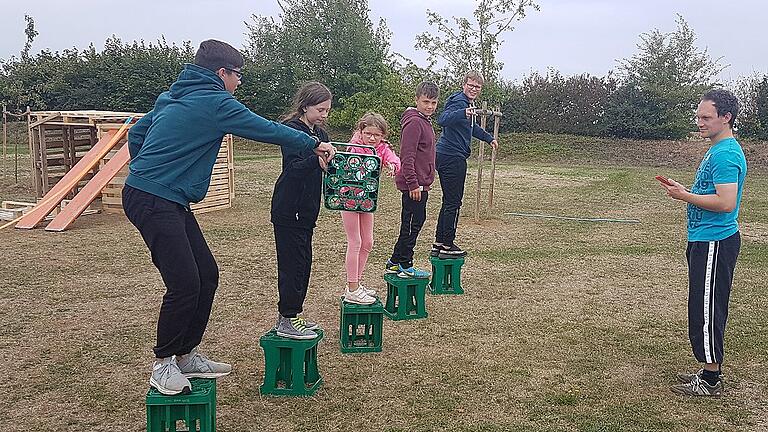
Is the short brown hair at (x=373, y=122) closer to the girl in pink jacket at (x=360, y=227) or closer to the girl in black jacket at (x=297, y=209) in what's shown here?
the girl in pink jacket at (x=360, y=227)

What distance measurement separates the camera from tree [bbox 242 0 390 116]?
31.0 meters

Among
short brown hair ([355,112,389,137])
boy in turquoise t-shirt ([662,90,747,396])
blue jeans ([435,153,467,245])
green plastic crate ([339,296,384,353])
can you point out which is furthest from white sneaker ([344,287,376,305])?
boy in turquoise t-shirt ([662,90,747,396])

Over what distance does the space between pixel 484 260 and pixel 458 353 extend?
127 inches

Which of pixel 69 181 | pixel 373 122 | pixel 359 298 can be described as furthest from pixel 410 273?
pixel 69 181

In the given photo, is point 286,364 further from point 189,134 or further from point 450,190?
point 450,190

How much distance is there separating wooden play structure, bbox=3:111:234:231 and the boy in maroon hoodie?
542 cm

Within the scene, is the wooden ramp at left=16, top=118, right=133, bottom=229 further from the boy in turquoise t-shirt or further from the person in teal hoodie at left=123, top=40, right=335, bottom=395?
the boy in turquoise t-shirt

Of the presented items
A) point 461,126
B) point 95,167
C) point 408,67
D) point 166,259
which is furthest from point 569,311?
point 408,67

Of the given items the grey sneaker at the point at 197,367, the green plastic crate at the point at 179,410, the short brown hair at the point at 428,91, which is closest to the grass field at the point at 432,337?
the grey sneaker at the point at 197,367

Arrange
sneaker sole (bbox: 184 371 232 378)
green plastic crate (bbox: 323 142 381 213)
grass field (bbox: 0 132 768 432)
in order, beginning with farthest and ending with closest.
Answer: green plastic crate (bbox: 323 142 381 213) < grass field (bbox: 0 132 768 432) < sneaker sole (bbox: 184 371 232 378)

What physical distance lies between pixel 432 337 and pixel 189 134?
2637mm

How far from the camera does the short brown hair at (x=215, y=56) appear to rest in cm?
344

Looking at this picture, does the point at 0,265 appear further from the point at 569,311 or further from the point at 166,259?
the point at 569,311

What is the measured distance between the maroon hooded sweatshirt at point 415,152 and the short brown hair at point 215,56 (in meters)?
2.47
